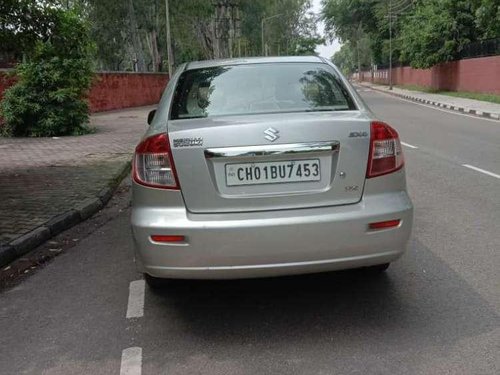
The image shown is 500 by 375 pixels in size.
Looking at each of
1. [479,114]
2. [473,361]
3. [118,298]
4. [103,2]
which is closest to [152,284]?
[118,298]

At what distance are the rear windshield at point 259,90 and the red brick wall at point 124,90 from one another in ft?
64.2

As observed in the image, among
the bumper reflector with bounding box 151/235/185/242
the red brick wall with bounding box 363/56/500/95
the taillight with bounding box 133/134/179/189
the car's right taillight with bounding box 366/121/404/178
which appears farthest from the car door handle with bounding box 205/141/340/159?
the red brick wall with bounding box 363/56/500/95

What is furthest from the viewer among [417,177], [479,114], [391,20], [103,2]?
[391,20]

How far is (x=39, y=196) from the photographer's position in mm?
7449

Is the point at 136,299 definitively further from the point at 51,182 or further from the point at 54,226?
the point at 51,182

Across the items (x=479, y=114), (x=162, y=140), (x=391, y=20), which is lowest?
(x=479, y=114)

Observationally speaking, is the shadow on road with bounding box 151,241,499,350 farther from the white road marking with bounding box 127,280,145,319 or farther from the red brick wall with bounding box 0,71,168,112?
the red brick wall with bounding box 0,71,168,112

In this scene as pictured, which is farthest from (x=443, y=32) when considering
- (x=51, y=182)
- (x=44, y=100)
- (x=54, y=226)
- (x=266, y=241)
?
(x=266, y=241)

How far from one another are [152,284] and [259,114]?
148 cm

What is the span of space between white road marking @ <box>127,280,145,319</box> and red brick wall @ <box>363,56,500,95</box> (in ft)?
86.6

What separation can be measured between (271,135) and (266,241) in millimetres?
608

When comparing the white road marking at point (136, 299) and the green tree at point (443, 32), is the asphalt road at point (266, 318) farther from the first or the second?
the green tree at point (443, 32)

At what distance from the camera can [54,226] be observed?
6055 millimetres

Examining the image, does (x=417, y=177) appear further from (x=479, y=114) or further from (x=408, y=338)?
(x=479, y=114)
